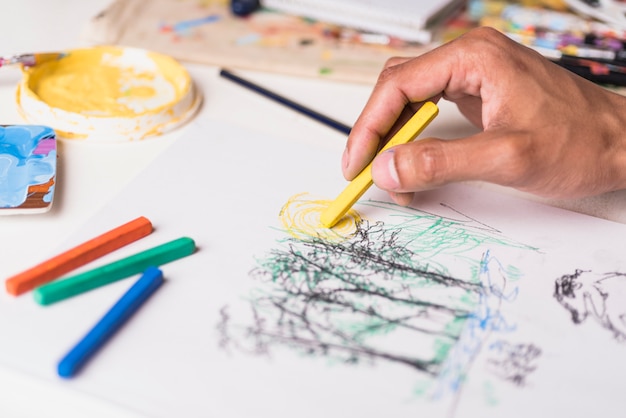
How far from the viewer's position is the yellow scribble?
2.47 feet

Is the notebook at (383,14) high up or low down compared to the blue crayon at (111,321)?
up

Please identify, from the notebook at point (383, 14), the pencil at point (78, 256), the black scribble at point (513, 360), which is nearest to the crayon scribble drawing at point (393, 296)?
the black scribble at point (513, 360)

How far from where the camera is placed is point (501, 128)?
74cm

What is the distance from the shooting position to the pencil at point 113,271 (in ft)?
2.07

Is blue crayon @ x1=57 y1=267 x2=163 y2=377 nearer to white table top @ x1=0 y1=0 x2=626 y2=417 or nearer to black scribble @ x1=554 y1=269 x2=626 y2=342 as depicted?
white table top @ x1=0 y1=0 x2=626 y2=417

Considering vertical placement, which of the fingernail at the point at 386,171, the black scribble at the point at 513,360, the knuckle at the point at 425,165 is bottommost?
the black scribble at the point at 513,360

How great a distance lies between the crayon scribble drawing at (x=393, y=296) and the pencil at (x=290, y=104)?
0.19m

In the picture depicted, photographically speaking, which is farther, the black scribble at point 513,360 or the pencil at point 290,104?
the pencil at point 290,104

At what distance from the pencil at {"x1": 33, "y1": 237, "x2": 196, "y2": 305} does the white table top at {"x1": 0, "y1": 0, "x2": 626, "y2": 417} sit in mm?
43

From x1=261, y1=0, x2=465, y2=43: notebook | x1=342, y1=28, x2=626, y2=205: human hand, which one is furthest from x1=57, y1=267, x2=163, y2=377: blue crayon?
x1=261, y1=0, x2=465, y2=43: notebook

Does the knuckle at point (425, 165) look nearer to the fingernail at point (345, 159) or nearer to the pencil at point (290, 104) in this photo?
the fingernail at point (345, 159)

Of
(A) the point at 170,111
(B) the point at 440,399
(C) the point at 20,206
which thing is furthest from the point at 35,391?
(A) the point at 170,111

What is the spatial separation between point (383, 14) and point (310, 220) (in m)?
0.56

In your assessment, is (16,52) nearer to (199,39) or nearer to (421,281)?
(199,39)
